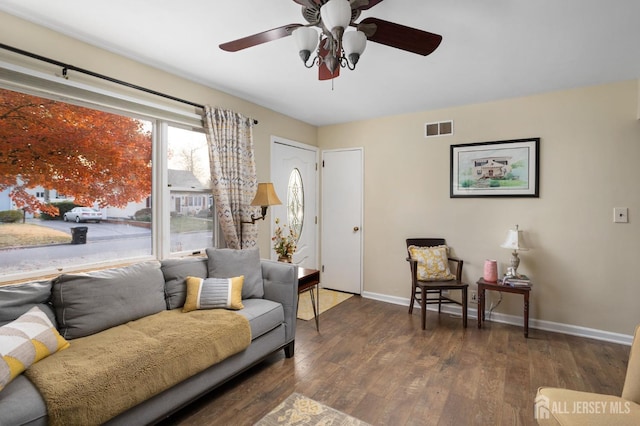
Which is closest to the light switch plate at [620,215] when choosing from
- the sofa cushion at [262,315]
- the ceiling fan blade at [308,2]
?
the sofa cushion at [262,315]

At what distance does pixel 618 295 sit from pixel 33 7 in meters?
5.05

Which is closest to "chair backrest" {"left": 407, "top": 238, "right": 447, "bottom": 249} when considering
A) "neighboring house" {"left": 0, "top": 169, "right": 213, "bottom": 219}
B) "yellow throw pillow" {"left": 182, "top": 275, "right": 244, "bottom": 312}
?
"yellow throw pillow" {"left": 182, "top": 275, "right": 244, "bottom": 312}

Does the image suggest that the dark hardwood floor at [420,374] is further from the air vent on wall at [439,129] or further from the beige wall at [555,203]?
the air vent on wall at [439,129]

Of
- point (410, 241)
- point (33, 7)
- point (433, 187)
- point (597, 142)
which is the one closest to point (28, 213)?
point (33, 7)

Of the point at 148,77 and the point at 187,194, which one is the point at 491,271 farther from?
the point at 148,77

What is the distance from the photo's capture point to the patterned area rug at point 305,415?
6.12 feet

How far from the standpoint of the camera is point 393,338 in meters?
3.05

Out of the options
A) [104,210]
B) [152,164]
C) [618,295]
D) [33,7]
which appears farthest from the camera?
[618,295]

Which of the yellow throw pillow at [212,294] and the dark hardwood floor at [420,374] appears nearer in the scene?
the dark hardwood floor at [420,374]

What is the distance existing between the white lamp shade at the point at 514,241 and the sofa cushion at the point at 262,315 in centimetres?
235

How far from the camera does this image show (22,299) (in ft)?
5.87

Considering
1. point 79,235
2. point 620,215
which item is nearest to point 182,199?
point 79,235

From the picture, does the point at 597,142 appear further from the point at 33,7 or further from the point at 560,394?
the point at 33,7

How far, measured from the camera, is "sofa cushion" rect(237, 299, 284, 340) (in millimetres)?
2301
